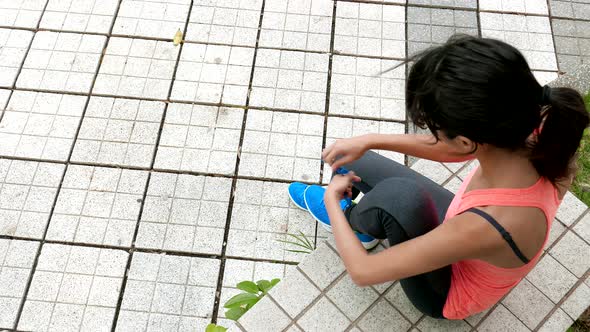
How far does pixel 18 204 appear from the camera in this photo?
3.22 meters

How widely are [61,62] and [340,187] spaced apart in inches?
96.4

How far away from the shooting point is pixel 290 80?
12.1 feet

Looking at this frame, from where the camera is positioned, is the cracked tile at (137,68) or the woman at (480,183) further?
the cracked tile at (137,68)

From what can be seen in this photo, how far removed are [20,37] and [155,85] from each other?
103cm

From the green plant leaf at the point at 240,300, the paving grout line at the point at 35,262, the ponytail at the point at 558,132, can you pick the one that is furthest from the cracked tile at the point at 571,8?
the paving grout line at the point at 35,262

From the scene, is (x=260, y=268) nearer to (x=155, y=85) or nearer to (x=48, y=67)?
(x=155, y=85)

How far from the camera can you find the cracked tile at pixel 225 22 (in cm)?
385

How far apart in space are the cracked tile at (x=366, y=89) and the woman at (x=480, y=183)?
5.06 ft

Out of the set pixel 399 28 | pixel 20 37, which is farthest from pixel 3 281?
pixel 399 28

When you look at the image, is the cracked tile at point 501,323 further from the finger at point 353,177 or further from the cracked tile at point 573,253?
the finger at point 353,177

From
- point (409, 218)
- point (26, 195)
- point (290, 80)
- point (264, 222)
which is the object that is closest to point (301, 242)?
point (264, 222)

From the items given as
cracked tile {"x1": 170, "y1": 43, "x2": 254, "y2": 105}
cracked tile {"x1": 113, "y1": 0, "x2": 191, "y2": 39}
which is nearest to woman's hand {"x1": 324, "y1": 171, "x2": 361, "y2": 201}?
cracked tile {"x1": 170, "y1": 43, "x2": 254, "y2": 105}

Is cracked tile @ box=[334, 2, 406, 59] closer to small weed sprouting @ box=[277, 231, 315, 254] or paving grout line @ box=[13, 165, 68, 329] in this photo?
small weed sprouting @ box=[277, 231, 315, 254]

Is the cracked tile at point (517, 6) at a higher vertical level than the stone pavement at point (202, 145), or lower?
higher
